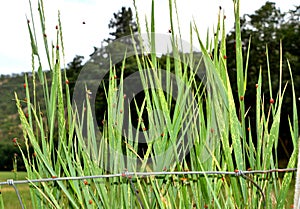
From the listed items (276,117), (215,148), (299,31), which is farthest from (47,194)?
(299,31)

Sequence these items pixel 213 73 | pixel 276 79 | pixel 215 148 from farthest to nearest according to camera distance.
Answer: pixel 276 79 < pixel 215 148 < pixel 213 73

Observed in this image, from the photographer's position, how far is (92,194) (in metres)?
1.99

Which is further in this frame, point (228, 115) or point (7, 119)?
point (7, 119)

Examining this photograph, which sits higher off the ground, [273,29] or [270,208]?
[273,29]

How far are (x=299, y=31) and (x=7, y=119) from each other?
12140 millimetres

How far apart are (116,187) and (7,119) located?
18482 mm

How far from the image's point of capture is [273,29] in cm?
1416

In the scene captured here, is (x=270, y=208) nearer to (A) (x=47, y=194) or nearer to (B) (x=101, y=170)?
(B) (x=101, y=170)

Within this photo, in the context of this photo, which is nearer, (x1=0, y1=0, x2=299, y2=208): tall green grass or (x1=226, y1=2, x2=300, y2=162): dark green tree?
(x1=0, y1=0, x2=299, y2=208): tall green grass

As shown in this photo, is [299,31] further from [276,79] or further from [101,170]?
[101,170]

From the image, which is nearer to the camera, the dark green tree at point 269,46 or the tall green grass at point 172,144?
the tall green grass at point 172,144

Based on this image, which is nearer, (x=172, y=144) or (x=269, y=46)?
(x=172, y=144)

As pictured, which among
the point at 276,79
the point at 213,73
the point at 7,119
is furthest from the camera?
the point at 7,119

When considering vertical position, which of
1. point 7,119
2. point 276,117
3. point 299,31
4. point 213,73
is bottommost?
point 7,119
